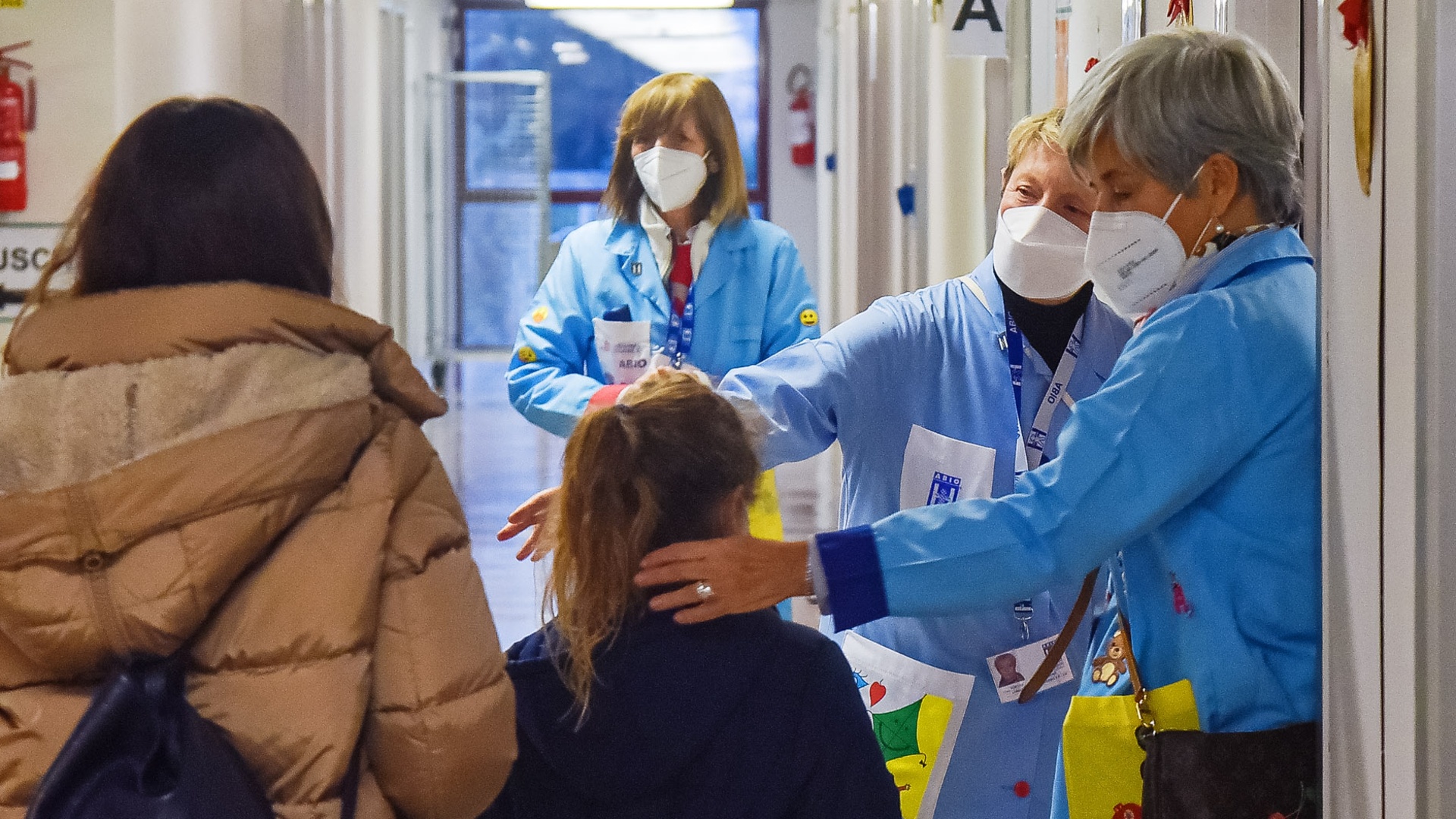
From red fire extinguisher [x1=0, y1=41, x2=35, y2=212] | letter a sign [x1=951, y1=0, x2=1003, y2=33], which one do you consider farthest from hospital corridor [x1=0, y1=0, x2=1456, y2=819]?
red fire extinguisher [x1=0, y1=41, x2=35, y2=212]

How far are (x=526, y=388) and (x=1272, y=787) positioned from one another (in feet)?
6.95

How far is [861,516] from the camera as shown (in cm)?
227

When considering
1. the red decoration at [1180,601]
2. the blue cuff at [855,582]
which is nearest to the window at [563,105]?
the blue cuff at [855,582]

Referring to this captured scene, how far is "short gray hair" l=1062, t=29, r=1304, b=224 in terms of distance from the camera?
1.62m

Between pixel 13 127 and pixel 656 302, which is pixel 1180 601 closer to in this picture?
pixel 656 302

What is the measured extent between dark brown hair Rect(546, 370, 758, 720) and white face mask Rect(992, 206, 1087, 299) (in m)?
0.68

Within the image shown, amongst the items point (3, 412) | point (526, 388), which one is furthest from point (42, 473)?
point (526, 388)

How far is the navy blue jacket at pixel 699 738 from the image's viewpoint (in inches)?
62.2

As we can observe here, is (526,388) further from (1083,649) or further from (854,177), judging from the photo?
(854,177)

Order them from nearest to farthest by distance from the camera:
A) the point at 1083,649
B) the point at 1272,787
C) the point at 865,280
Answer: the point at 1272,787 < the point at 1083,649 < the point at 865,280

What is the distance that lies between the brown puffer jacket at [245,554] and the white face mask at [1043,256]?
3.62 feet

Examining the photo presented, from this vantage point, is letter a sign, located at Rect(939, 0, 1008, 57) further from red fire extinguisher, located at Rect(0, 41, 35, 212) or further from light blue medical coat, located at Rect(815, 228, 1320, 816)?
red fire extinguisher, located at Rect(0, 41, 35, 212)

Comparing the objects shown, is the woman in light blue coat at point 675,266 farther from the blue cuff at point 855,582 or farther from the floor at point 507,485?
the blue cuff at point 855,582

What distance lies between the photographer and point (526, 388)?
3330 mm
